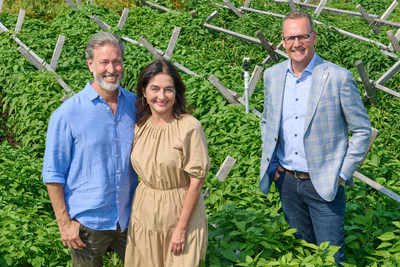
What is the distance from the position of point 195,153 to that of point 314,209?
3.55 feet

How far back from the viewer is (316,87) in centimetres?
310

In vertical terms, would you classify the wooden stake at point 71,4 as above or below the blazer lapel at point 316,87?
below

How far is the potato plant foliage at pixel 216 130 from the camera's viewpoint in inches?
142

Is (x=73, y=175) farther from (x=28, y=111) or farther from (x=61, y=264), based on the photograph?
(x=28, y=111)

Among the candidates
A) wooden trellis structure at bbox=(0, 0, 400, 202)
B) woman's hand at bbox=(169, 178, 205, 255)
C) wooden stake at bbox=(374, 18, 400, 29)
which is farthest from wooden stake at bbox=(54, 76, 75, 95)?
wooden stake at bbox=(374, 18, 400, 29)

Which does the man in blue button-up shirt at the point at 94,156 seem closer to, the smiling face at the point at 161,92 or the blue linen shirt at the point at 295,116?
the smiling face at the point at 161,92

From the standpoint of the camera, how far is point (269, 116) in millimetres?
3436

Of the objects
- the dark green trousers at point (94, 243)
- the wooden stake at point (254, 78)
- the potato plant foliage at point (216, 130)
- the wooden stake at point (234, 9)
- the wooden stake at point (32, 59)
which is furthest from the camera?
the wooden stake at point (234, 9)

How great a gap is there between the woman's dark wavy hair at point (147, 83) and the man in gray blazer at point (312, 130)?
30.1 inches

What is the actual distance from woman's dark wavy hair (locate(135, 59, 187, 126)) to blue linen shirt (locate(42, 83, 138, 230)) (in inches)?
3.1

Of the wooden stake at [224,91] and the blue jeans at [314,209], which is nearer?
the blue jeans at [314,209]

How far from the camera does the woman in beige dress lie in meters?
2.79

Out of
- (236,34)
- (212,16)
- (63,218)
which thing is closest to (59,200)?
(63,218)

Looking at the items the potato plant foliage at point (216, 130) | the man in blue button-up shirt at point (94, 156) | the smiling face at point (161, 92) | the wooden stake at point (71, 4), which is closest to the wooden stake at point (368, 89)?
the potato plant foliage at point (216, 130)
